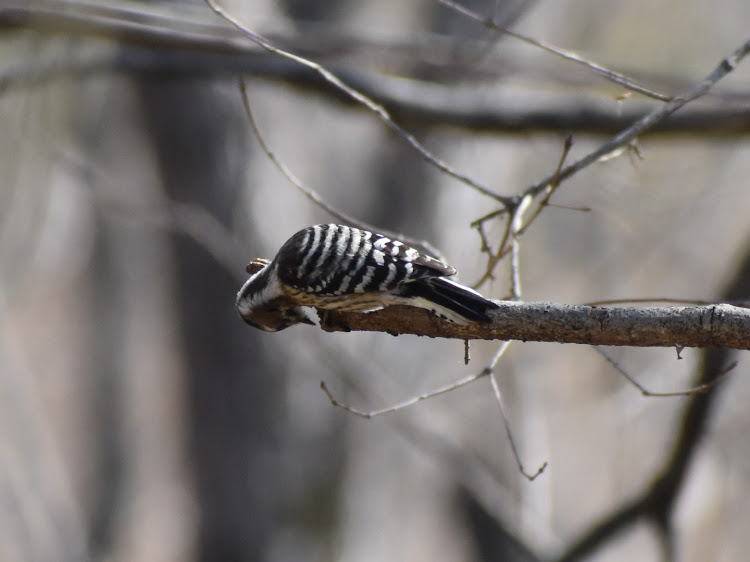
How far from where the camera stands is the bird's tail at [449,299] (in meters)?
2.06

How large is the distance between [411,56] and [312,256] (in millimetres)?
3423

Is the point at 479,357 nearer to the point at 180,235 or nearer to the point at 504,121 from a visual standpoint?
the point at 180,235

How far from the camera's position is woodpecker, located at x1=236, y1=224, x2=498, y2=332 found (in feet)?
7.87

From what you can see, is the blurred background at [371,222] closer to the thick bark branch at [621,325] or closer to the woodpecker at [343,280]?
the woodpecker at [343,280]

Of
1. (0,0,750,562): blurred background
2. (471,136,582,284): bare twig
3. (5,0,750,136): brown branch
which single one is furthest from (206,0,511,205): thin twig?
(5,0,750,136): brown branch

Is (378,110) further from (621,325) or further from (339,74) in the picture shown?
(339,74)

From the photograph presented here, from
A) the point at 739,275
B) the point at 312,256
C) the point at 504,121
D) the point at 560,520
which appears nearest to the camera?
the point at 312,256

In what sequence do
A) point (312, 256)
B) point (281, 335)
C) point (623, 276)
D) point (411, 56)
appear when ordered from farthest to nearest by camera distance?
point (623, 276) → point (281, 335) → point (411, 56) → point (312, 256)

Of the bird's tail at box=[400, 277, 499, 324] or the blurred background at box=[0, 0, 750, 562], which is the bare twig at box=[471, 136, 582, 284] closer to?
the bird's tail at box=[400, 277, 499, 324]

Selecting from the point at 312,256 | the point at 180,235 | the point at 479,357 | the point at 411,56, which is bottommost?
the point at 479,357

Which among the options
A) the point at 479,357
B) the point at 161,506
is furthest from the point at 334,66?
the point at 161,506

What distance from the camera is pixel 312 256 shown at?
105 inches

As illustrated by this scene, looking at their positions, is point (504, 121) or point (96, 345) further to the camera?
point (96, 345)

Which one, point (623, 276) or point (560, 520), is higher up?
point (623, 276)
